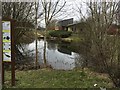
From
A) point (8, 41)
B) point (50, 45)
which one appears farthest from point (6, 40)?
point (50, 45)

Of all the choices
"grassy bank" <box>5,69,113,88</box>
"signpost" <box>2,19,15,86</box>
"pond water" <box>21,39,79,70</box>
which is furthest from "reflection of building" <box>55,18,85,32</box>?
"signpost" <box>2,19,15,86</box>

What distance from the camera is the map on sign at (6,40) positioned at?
5.38 meters

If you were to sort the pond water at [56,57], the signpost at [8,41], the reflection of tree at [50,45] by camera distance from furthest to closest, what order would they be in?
the reflection of tree at [50,45] → the pond water at [56,57] → the signpost at [8,41]

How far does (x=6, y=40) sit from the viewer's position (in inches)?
213

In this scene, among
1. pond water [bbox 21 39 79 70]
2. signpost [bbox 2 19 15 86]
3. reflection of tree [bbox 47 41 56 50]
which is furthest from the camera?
reflection of tree [bbox 47 41 56 50]

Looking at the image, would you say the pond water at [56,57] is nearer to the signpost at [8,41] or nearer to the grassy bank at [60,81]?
the grassy bank at [60,81]

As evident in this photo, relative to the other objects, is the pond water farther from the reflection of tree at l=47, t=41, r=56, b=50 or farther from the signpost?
the signpost

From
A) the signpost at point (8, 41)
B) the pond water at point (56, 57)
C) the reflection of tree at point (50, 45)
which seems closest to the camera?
the signpost at point (8, 41)

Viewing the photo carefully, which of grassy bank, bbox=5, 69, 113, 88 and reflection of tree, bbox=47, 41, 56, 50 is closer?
grassy bank, bbox=5, 69, 113, 88

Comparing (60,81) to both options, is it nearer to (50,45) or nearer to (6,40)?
(6,40)

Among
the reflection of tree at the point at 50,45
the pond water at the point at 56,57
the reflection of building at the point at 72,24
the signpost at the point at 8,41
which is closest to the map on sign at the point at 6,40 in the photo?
the signpost at the point at 8,41

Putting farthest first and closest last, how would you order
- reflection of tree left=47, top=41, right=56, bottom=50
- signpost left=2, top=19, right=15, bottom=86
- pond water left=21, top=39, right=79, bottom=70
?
reflection of tree left=47, top=41, right=56, bottom=50, pond water left=21, top=39, right=79, bottom=70, signpost left=2, top=19, right=15, bottom=86

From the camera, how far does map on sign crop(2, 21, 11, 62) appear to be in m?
5.38

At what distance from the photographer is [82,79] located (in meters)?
6.16
